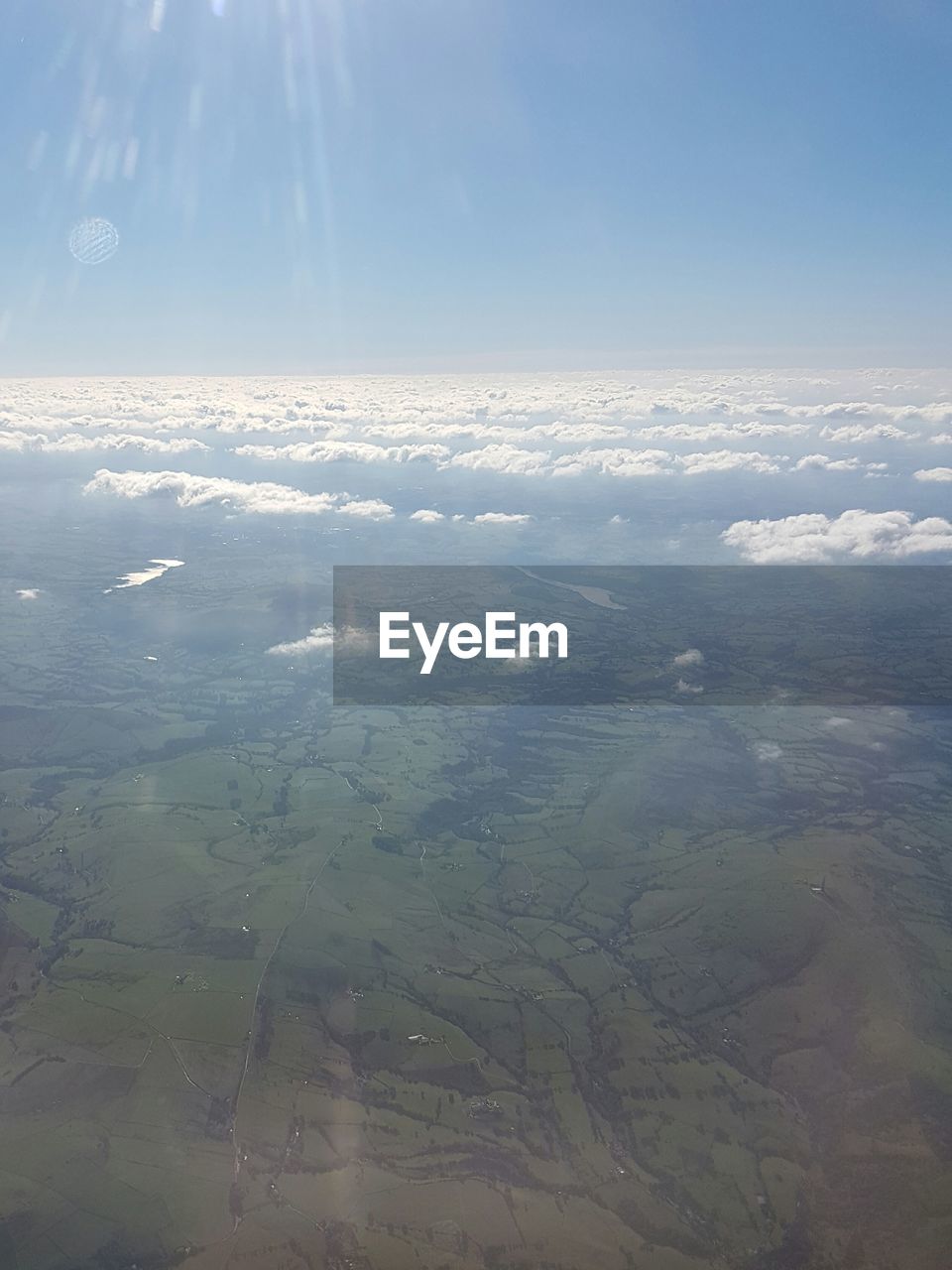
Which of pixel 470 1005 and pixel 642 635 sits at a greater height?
pixel 642 635

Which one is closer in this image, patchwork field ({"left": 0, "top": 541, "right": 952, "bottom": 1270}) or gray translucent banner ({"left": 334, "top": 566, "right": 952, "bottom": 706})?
patchwork field ({"left": 0, "top": 541, "right": 952, "bottom": 1270})

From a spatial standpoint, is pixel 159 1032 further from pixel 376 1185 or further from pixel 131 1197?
pixel 376 1185

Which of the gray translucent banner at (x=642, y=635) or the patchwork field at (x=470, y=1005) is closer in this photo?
the patchwork field at (x=470, y=1005)

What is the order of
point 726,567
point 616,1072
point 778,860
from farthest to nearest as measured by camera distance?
1. point 726,567
2. point 778,860
3. point 616,1072

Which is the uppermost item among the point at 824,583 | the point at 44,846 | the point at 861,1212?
the point at 824,583

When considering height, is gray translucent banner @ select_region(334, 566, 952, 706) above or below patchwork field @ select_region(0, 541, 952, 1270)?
above

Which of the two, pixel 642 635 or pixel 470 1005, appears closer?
pixel 470 1005

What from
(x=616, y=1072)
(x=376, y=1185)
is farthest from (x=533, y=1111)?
(x=376, y=1185)

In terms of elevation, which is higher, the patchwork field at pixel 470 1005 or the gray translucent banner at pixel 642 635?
the gray translucent banner at pixel 642 635
